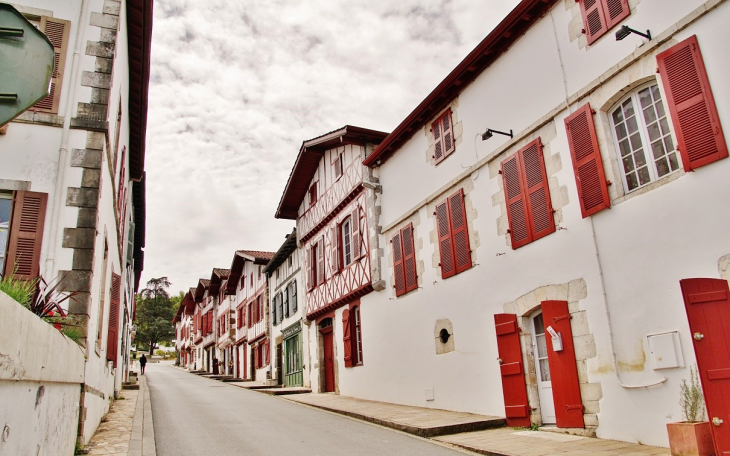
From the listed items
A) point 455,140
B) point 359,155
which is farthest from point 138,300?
point 455,140

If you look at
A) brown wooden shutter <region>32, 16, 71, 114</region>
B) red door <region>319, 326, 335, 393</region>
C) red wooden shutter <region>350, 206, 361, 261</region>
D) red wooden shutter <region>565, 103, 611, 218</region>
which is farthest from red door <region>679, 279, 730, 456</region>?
red door <region>319, 326, 335, 393</region>

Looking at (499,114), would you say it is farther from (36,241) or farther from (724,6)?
(36,241)

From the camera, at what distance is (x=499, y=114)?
32.4 ft

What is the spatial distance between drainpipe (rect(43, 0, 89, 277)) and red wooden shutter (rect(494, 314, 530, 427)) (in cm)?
666

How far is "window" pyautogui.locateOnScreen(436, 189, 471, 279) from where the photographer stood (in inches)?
418

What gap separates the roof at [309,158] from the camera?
1529 cm

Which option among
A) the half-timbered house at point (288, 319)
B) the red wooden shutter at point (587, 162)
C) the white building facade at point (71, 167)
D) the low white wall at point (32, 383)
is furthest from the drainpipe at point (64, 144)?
the half-timbered house at point (288, 319)

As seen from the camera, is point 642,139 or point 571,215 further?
point 571,215

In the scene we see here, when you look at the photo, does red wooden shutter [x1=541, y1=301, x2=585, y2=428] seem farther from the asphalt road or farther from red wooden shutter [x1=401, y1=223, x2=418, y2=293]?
red wooden shutter [x1=401, y1=223, x2=418, y2=293]

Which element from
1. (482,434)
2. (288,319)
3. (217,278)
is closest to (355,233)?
(482,434)

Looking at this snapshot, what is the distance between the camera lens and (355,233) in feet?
50.4

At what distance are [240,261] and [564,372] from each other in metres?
26.4

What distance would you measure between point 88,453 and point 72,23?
5894mm

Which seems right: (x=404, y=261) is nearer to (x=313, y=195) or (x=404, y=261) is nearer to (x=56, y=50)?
(x=313, y=195)
